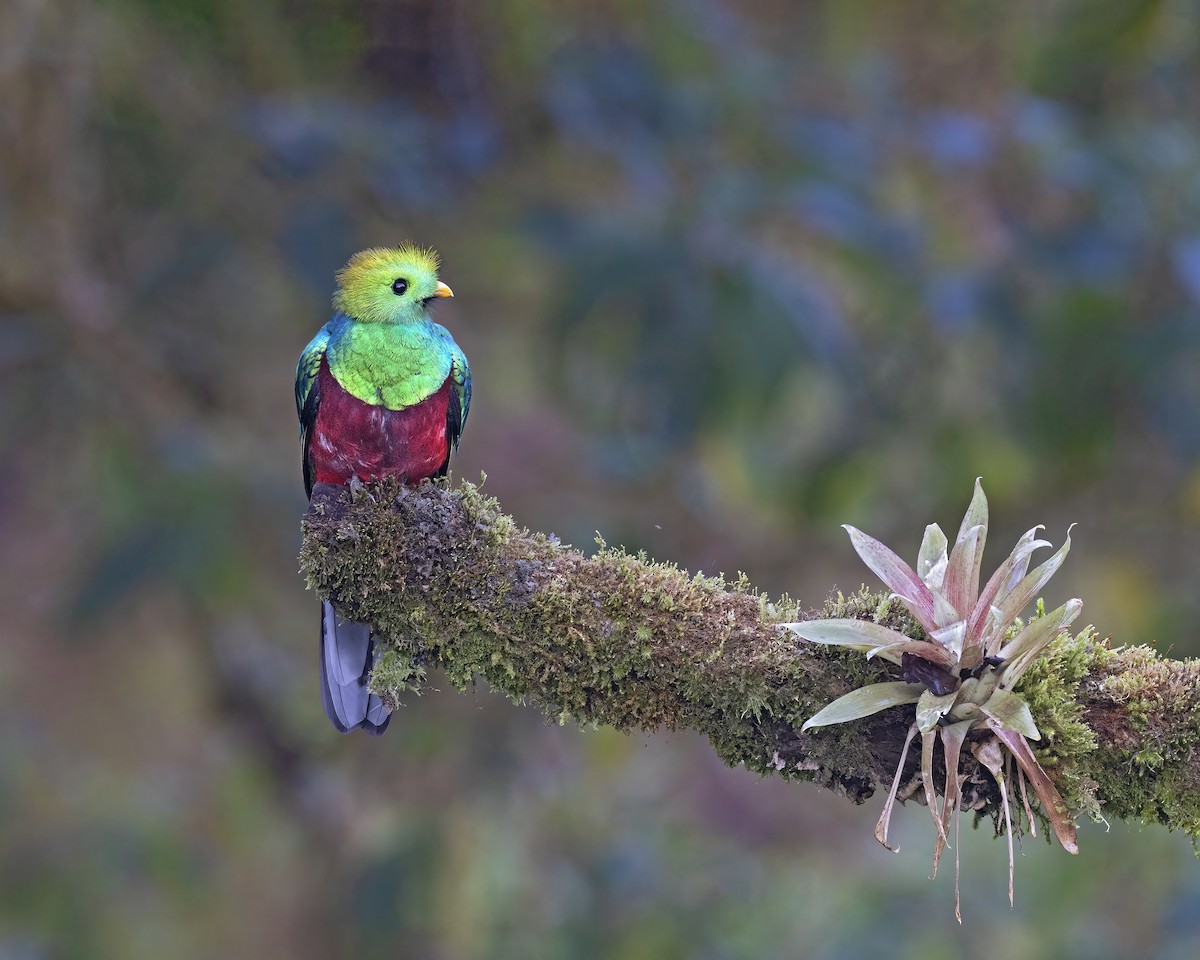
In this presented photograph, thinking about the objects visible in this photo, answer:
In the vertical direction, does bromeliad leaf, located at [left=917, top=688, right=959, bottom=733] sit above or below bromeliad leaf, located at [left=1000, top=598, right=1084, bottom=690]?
below

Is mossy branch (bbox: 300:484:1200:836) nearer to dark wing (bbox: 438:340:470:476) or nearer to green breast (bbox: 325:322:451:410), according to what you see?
green breast (bbox: 325:322:451:410)

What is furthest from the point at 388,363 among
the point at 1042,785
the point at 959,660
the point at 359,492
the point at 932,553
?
the point at 1042,785

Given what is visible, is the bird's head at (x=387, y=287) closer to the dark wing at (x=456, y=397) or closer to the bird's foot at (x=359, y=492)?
the dark wing at (x=456, y=397)

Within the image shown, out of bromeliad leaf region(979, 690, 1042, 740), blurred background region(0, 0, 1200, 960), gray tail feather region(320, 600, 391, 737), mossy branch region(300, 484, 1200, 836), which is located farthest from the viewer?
blurred background region(0, 0, 1200, 960)

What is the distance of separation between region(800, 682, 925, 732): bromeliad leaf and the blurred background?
2.43m

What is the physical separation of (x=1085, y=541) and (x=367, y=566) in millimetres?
4891

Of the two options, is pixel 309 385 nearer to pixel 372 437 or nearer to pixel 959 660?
pixel 372 437

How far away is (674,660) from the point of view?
224 centimetres

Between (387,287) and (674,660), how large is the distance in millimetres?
1364

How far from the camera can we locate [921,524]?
250 inches

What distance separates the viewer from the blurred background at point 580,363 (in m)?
4.98

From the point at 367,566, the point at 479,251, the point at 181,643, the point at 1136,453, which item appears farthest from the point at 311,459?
the point at 181,643

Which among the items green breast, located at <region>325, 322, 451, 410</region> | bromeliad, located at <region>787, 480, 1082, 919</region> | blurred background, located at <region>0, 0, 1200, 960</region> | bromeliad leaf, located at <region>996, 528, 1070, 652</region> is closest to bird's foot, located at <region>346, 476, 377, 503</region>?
green breast, located at <region>325, 322, 451, 410</region>

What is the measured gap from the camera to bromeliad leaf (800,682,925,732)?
2.06 m
